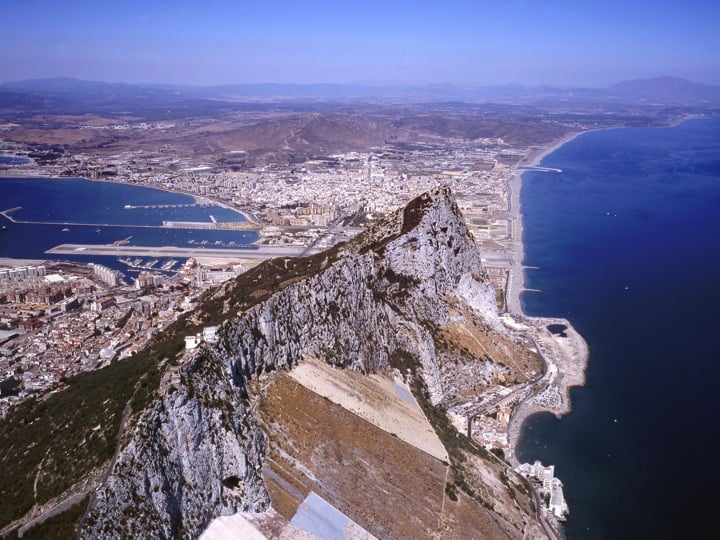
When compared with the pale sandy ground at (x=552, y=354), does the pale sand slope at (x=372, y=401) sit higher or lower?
higher

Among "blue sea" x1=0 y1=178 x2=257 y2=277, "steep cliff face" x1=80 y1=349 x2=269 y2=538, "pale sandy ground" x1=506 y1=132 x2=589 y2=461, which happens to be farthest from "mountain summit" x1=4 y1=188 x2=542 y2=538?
"blue sea" x1=0 y1=178 x2=257 y2=277

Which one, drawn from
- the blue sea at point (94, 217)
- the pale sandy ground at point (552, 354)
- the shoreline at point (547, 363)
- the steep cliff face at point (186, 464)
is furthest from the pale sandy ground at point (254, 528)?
the blue sea at point (94, 217)

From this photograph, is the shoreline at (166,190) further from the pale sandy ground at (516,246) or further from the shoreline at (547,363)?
A: the shoreline at (547,363)

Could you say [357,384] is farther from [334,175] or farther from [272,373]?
→ [334,175]

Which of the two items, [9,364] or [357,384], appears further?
[9,364]

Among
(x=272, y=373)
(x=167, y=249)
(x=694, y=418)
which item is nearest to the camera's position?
(x=272, y=373)

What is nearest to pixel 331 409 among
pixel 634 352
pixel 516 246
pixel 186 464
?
pixel 186 464

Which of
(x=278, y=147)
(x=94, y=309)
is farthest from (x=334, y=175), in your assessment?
(x=94, y=309)
